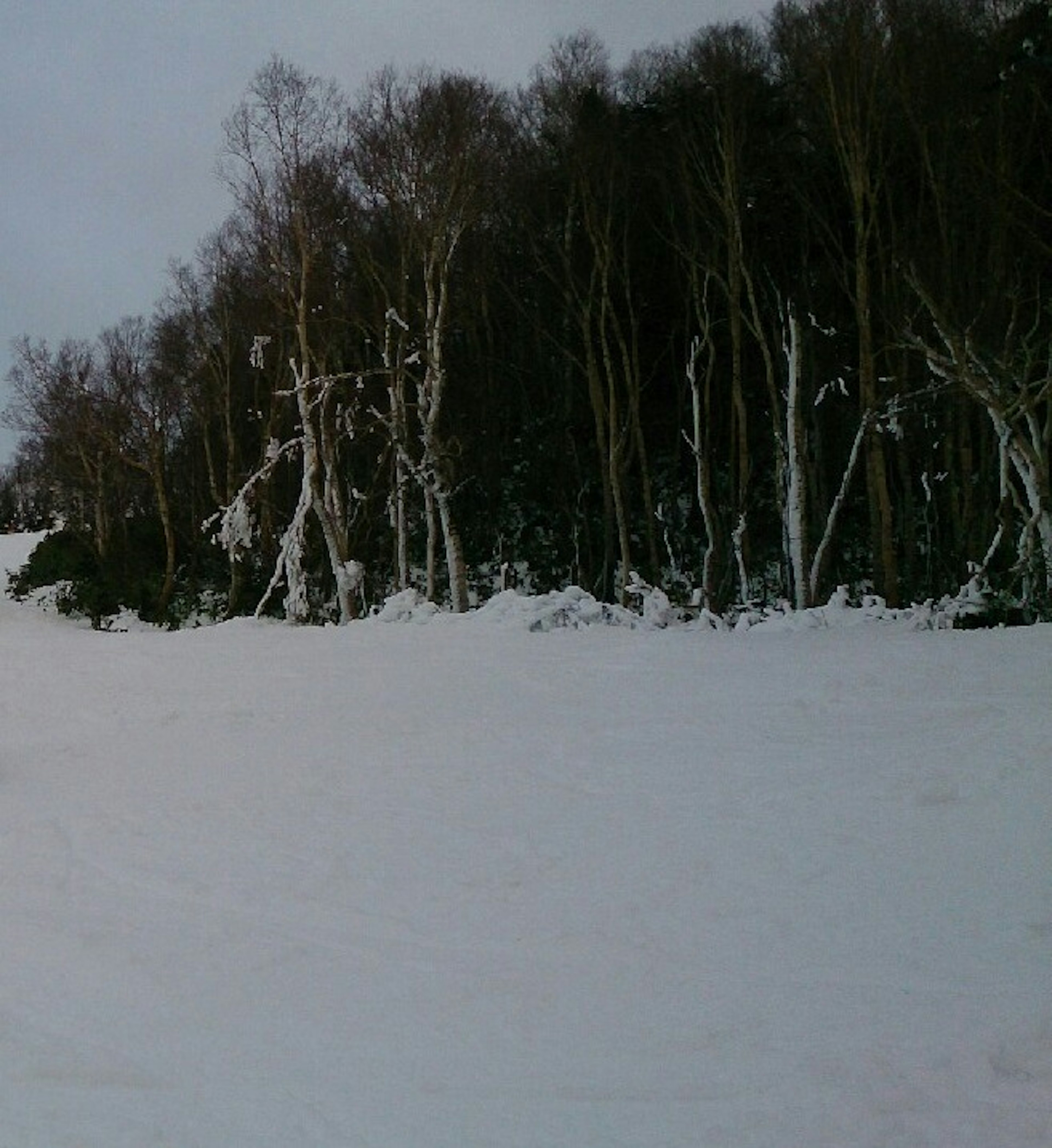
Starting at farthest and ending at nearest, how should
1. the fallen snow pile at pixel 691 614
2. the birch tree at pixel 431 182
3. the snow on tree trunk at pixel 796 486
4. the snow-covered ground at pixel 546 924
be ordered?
1. the birch tree at pixel 431 182
2. the snow on tree trunk at pixel 796 486
3. the fallen snow pile at pixel 691 614
4. the snow-covered ground at pixel 546 924

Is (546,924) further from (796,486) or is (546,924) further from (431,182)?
(431,182)

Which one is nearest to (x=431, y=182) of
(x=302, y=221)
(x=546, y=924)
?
(x=302, y=221)

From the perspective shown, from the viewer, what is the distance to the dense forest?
47.7ft

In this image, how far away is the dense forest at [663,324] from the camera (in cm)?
1454

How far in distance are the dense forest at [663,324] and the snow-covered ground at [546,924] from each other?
664cm

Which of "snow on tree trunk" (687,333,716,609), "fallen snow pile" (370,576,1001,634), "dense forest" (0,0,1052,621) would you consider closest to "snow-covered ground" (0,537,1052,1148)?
"fallen snow pile" (370,576,1001,634)

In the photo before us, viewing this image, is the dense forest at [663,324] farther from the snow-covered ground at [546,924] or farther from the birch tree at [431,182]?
the snow-covered ground at [546,924]

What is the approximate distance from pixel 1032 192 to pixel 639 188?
21.8ft

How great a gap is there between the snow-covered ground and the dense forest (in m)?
6.64

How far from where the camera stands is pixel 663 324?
20.7m

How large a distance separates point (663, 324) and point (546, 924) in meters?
18.5

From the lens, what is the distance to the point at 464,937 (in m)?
3.54

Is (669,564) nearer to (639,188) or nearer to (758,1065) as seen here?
(639,188)

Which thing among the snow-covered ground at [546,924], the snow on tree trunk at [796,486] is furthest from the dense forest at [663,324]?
the snow-covered ground at [546,924]
